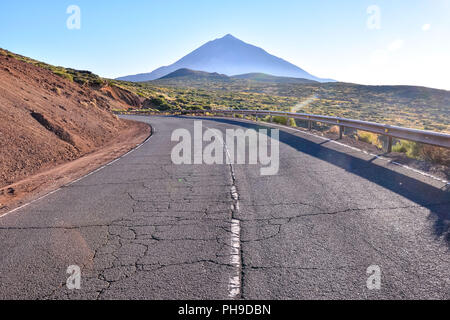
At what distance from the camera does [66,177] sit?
928cm

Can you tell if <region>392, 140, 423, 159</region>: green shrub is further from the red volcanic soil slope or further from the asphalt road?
the red volcanic soil slope

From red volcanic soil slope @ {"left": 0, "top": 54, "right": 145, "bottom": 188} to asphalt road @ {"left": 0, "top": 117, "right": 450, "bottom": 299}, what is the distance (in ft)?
17.3

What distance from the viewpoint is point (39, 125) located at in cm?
1470

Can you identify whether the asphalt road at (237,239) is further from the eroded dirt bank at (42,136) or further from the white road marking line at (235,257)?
the eroded dirt bank at (42,136)

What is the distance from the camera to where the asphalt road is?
334 centimetres

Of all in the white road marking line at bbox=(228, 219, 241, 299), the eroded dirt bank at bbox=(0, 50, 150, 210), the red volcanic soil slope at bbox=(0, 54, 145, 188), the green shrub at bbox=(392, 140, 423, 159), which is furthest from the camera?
the red volcanic soil slope at bbox=(0, 54, 145, 188)

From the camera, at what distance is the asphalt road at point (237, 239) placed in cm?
334

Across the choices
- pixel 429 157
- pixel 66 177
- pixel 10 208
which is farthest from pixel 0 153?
pixel 429 157

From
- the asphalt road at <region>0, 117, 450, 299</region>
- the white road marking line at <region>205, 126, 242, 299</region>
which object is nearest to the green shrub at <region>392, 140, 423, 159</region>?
the asphalt road at <region>0, 117, 450, 299</region>

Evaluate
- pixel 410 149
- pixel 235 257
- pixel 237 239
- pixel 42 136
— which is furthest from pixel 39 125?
pixel 410 149

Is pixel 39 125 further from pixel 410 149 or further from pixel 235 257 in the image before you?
pixel 410 149
